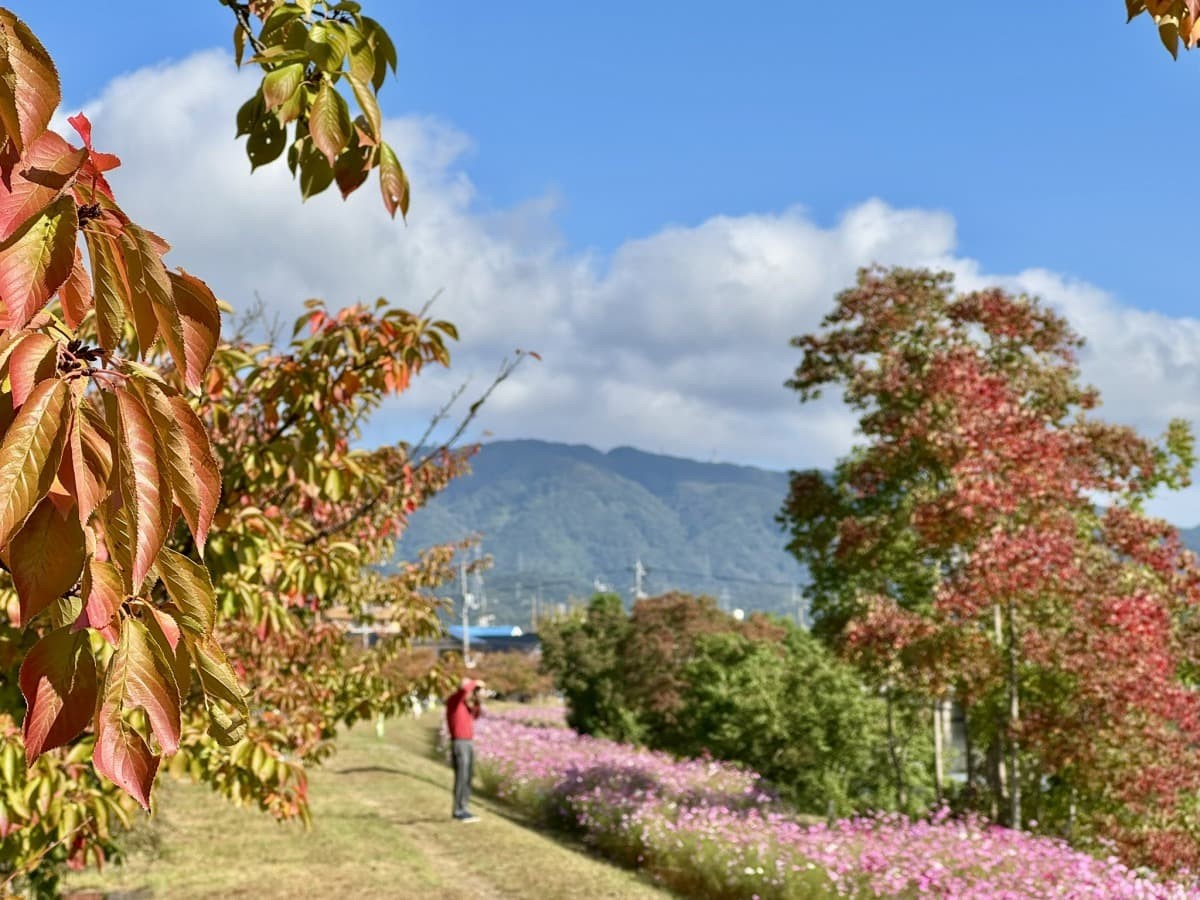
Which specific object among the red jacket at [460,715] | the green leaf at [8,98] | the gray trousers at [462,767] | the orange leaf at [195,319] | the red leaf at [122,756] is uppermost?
the green leaf at [8,98]

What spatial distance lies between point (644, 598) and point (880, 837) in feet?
60.5

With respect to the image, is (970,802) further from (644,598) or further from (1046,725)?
(644,598)

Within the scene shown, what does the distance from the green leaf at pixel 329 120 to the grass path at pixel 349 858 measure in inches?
289

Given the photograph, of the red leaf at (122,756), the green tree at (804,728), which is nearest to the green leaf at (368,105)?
the red leaf at (122,756)

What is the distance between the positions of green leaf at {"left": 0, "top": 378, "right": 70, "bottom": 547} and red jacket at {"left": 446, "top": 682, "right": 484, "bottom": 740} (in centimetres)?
1395

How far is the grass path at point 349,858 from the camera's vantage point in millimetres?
10039

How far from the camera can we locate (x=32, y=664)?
115 cm

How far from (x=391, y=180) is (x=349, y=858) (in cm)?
1042

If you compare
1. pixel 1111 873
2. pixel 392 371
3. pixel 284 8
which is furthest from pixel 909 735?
pixel 284 8

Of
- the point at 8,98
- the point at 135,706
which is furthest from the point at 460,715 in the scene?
the point at 8,98

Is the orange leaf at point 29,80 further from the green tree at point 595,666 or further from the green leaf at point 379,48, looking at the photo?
the green tree at point 595,666

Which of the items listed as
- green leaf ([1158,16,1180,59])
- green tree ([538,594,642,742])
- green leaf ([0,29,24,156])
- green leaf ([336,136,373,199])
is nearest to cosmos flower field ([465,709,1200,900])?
green leaf ([1158,16,1180,59])

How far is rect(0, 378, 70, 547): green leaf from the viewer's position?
3.17 ft

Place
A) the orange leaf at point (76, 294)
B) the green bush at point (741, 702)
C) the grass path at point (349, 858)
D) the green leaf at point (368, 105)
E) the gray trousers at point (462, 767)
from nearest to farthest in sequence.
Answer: the orange leaf at point (76, 294) → the green leaf at point (368, 105) → the grass path at point (349, 858) → the gray trousers at point (462, 767) → the green bush at point (741, 702)
